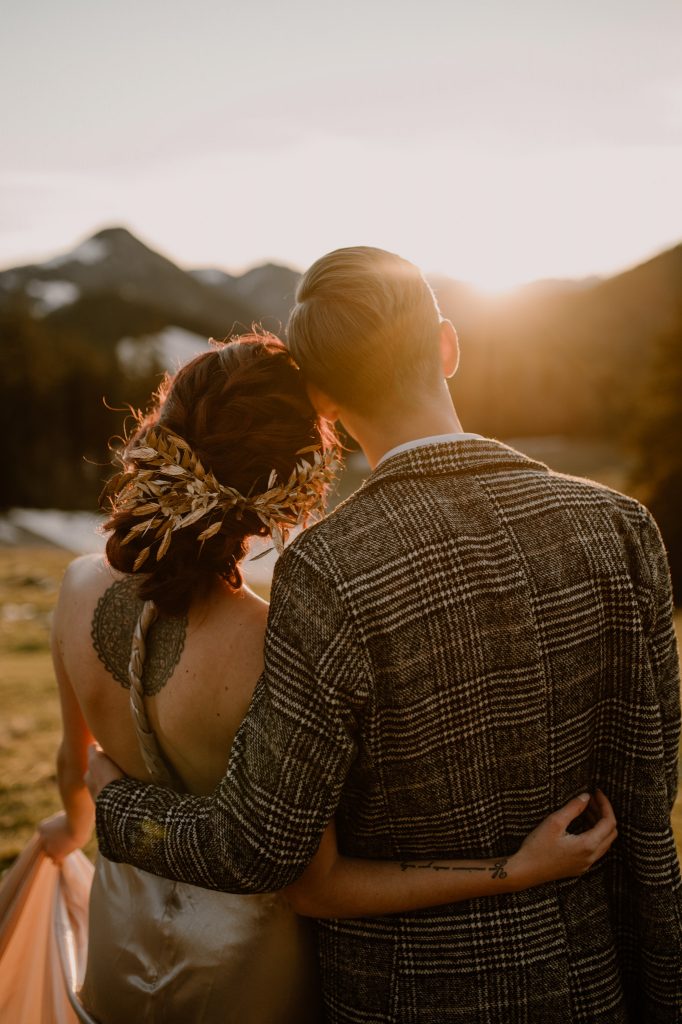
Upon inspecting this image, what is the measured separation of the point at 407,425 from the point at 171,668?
98cm

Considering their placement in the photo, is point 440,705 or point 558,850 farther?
point 558,850

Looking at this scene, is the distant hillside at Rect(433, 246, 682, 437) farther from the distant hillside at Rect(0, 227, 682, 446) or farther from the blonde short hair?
the blonde short hair

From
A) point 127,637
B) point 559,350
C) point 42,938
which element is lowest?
point 559,350

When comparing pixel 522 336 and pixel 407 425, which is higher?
pixel 407 425

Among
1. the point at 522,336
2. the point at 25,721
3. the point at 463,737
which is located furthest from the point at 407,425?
the point at 522,336

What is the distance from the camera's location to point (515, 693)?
1813mm

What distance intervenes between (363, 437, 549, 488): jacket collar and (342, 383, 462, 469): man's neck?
2.0 inches

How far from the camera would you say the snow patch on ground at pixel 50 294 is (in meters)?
146

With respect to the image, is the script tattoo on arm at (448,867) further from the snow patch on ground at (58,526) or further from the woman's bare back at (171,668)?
the snow patch on ground at (58,526)

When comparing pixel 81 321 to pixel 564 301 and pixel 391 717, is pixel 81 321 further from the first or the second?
pixel 391 717

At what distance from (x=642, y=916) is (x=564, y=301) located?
156789mm

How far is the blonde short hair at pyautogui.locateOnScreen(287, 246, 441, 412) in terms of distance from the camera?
6.01 ft

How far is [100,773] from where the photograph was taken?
92.7 inches

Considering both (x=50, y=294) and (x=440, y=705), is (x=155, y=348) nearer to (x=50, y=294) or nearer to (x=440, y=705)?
(x=440, y=705)
